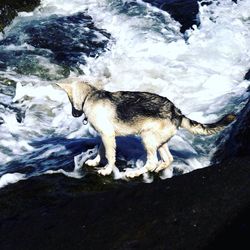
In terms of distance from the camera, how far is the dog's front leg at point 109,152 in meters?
8.41

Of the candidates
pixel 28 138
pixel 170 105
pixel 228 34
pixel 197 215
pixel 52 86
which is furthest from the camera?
pixel 228 34

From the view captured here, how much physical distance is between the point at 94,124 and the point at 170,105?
44.7 inches

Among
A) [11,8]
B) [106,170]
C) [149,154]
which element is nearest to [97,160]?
[106,170]

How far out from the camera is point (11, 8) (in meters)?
18.1

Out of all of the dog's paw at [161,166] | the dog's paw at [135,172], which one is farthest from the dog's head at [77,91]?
the dog's paw at [161,166]

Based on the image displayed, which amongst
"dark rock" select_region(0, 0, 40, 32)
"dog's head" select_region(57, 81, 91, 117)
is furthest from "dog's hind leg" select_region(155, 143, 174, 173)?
"dark rock" select_region(0, 0, 40, 32)

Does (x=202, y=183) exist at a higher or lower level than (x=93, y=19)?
higher

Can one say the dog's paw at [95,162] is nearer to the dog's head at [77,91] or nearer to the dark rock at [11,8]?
the dog's head at [77,91]

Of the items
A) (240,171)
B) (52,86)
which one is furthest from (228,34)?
(240,171)

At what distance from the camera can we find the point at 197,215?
6258 millimetres

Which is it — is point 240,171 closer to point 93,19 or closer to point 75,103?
point 75,103

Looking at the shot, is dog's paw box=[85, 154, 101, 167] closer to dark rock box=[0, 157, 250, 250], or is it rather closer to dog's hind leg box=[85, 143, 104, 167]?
dog's hind leg box=[85, 143, 104, 167]

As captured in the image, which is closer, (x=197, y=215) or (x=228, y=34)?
(x=197, y=215)

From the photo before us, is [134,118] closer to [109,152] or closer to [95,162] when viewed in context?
[109,152]
